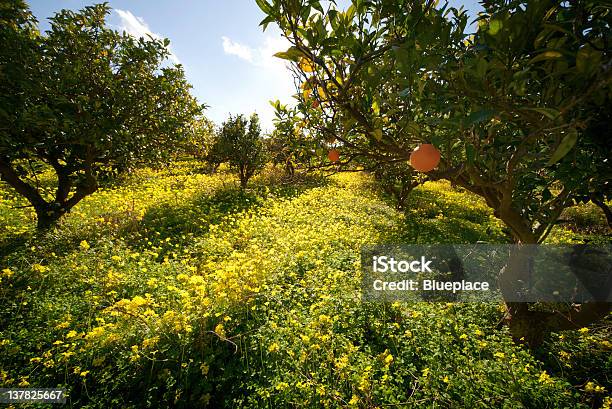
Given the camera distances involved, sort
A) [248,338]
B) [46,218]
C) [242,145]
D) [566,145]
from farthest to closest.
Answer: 1. [242,145]
2. [46,218]
3. [248,338]
4. [566,145]

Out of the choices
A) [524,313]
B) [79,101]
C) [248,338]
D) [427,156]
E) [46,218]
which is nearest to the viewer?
[427,156]

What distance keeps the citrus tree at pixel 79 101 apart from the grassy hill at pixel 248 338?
155 centimetres

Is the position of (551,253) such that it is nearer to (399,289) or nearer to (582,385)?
(582,385)

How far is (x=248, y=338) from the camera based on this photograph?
3355 mm

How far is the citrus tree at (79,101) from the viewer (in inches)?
169

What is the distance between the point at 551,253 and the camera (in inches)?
158

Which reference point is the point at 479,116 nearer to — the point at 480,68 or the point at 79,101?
the point at 480,68

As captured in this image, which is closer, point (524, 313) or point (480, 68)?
point (480, 68)

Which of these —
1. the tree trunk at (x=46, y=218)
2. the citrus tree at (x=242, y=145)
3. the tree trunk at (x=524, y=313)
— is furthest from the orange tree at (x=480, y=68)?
the citrus tree at (x=242, y=145)

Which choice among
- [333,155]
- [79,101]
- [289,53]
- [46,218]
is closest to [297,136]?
[333,155]

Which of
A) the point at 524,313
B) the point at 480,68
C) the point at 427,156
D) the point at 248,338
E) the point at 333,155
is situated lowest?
the point at 248,338

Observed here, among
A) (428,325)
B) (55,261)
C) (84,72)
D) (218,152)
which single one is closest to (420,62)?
(428,325)

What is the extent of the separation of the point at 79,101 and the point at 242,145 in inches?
300

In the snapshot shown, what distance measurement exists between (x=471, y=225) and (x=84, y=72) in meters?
10.6
